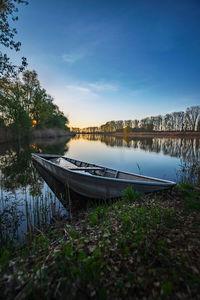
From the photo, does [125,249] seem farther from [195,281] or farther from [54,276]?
[54,276]

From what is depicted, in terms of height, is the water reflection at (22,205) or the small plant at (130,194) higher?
the small plant at (130,194)

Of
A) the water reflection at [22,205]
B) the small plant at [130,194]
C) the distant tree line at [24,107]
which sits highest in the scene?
the distant tree line at [24,107]

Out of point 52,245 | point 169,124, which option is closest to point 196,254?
point 52,245

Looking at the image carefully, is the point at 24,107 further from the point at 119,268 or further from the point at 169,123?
the point at 169,123

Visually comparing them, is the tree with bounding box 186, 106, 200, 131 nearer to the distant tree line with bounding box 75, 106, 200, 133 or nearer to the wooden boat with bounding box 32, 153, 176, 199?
the distant tree line with bounding box 75, 106, 200, 133

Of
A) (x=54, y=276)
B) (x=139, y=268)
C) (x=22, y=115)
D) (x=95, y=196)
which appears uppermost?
(x=22, y=115)

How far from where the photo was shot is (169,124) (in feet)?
272

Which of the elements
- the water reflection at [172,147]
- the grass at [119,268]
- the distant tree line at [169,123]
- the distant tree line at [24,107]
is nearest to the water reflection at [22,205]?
the grass at [119,268]

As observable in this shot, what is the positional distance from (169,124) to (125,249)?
93.8 metres

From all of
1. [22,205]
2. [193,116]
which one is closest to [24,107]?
[22,205]

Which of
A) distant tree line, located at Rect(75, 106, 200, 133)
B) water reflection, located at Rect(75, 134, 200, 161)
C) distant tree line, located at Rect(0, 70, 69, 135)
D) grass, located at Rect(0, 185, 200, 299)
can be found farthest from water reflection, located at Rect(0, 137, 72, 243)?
distant tree line, located at Rect(75, 106, 200, 133)

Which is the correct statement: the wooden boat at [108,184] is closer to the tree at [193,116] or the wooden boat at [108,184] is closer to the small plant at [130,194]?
the small plant at [130,194]

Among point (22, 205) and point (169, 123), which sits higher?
point (169, 123)

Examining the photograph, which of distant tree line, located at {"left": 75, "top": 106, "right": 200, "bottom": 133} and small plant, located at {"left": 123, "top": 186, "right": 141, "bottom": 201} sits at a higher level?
distant tree line, located at {"left": 75, "top": 106, "right": 200, "bottom": 133}
